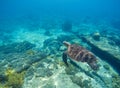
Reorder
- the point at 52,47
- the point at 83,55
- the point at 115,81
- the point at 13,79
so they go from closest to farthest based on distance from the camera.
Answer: the point at 83,55, the point at 13,79, the point at 115,81, the point at 52,47

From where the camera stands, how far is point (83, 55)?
26.2 ft

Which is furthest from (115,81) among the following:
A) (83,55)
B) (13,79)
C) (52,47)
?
(52,47)

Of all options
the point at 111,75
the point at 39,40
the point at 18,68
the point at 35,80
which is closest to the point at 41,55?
the point at 18,68

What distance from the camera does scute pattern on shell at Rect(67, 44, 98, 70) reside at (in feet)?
24.4

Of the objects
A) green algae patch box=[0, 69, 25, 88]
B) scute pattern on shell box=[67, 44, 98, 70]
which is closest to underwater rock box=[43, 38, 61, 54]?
green algae patch box=[0, 69, 25, 88]

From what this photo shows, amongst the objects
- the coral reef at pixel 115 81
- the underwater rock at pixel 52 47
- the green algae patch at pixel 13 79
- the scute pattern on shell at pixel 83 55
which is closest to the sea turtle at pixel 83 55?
the scute pattern on shell at pixel 83 55

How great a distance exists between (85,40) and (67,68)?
7.81 m

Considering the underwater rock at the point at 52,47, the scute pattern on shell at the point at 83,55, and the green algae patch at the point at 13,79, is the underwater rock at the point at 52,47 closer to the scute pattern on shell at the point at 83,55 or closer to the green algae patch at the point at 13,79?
the green algae patch at the point at 13,79

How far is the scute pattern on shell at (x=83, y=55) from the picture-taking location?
293 inches

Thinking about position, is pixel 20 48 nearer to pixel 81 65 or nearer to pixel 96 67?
pixel 81 65

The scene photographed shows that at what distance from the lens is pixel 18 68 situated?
33.7 feet

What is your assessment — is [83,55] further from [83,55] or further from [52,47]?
[52,47]

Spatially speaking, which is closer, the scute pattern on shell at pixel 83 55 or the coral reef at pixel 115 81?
the scute pattern on shell at pixel 83 55

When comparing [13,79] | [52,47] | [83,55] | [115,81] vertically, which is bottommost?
[52,47]
